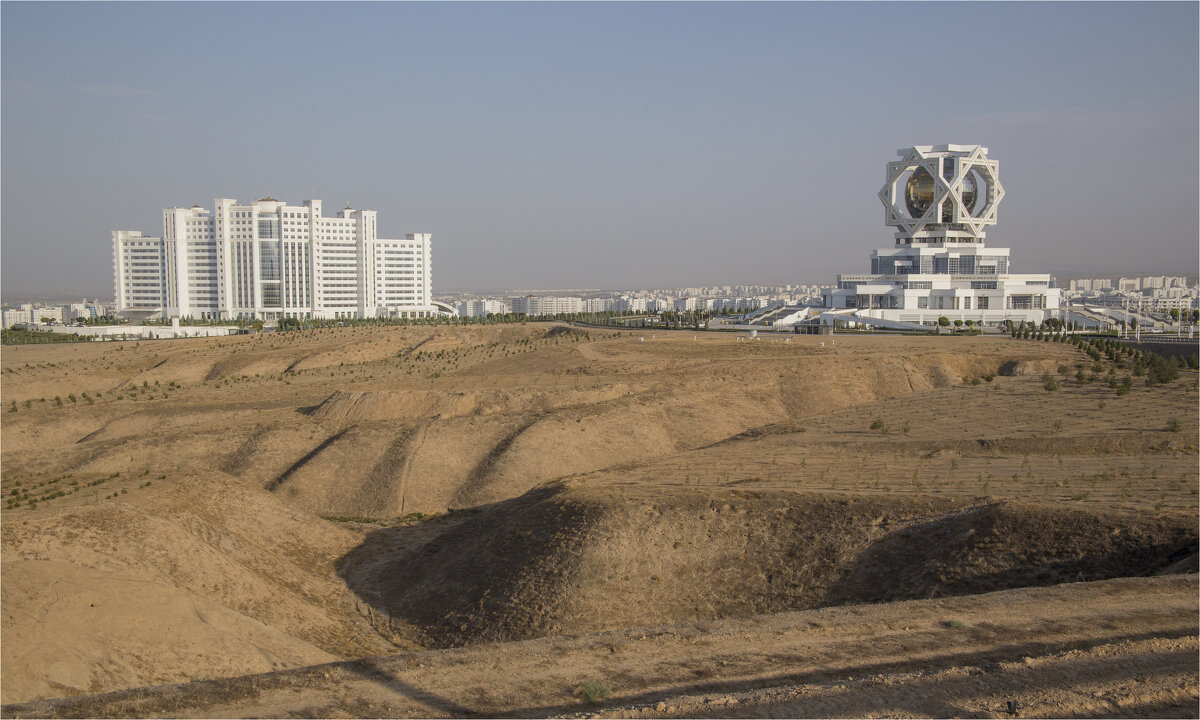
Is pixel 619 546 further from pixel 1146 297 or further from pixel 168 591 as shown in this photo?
pixel 1146 297

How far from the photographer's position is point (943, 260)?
68.9 metres

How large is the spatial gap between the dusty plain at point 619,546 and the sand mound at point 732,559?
0.06m

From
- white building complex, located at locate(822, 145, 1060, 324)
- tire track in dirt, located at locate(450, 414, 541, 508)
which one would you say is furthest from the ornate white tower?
tire track in dirt, located at locate(450, 414, 541, 508)

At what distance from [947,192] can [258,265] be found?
70491 mm

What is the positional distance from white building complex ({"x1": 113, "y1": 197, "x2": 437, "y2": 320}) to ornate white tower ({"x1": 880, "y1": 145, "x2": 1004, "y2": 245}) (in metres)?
56.0

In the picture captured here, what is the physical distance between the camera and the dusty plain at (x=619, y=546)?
29.2ft

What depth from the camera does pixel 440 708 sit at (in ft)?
27.9

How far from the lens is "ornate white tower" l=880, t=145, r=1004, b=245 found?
69.2 metres

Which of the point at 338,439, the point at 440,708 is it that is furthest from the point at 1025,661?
the point at 338,439

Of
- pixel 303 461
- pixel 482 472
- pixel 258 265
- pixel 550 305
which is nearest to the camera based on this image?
pixel 482 472

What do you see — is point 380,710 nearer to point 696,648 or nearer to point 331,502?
point 696,648

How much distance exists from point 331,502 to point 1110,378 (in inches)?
1082

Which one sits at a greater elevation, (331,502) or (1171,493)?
(1171,493)

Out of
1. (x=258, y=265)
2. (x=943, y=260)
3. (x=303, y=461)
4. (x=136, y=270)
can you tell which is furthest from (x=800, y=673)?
(x=136, y=270)
